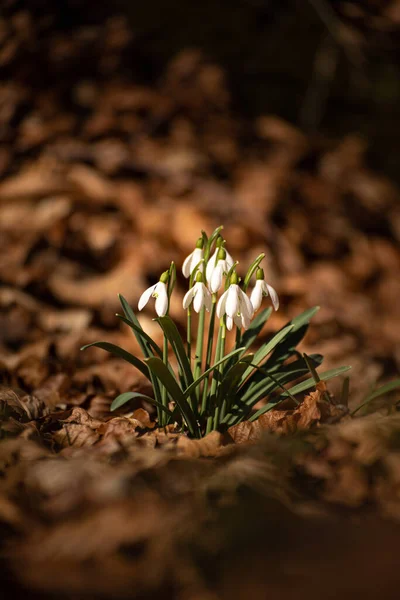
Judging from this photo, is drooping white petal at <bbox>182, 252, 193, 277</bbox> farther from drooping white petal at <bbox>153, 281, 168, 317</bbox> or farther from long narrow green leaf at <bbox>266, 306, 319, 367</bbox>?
long narrow green leaf at <bbox>266, 306, 319, 367</bbox>

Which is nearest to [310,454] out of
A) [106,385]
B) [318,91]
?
[106,385]

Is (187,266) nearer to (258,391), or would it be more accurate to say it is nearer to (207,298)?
(207,298)

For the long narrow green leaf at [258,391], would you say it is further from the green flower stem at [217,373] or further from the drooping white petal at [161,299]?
the drooping white petal at [161,299]

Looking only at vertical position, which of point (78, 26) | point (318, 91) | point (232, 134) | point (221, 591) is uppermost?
point (78, 26)

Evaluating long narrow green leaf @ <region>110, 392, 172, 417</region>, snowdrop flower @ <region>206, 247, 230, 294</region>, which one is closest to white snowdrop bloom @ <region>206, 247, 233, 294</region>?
snowdrop flower @ <region>206, 247, 230, 294</region>

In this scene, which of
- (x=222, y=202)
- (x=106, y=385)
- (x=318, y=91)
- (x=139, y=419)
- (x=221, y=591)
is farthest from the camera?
(x=318, y=91)

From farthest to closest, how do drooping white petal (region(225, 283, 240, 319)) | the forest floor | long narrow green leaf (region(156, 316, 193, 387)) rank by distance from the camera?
1. long narrow green leaf (region(156, 316, 193, 387))
2. drooping white petal (region(225, 283, 240, 319))
3. the forest floor

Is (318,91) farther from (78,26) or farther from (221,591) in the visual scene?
(221,591)
